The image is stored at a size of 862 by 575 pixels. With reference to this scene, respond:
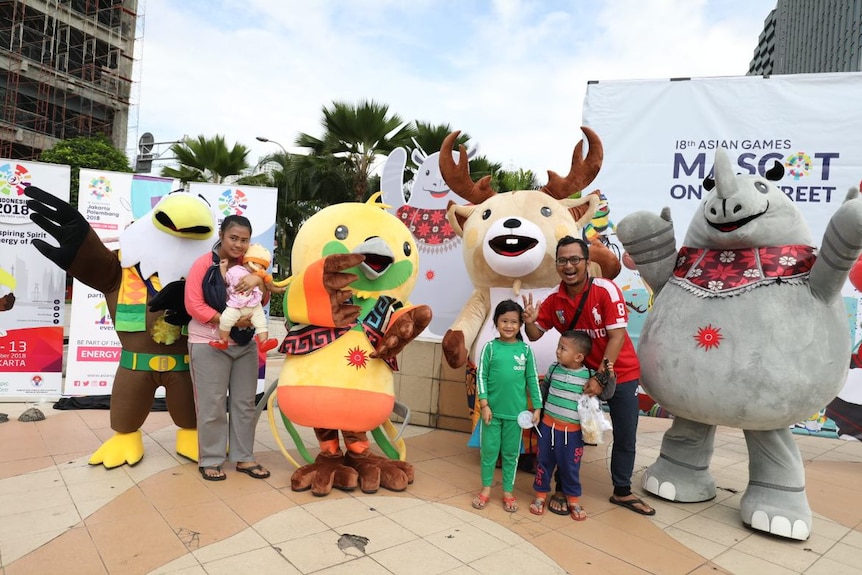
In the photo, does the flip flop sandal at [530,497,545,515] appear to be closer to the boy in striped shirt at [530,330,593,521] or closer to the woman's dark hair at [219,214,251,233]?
the boy in striped shirt at [530,330,593,521]

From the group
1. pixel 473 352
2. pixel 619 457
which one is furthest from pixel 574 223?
pixel 619 457

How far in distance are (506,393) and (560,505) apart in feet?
2.45

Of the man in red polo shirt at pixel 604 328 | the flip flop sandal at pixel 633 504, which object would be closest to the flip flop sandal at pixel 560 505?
the man in red polo shirt at pixel 604 328

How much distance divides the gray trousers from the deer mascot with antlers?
1.34 meters

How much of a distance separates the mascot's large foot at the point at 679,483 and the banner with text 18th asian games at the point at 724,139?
2560mm

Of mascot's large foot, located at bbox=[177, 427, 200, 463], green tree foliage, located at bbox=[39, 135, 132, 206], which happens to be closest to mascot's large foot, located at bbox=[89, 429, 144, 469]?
mascot's large foot, located at bbox=[177, 427, 200, 463]

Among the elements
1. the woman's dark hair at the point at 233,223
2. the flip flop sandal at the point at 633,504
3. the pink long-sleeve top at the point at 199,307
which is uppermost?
the woman's dark hair at the point at 233,223

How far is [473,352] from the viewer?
3902mm

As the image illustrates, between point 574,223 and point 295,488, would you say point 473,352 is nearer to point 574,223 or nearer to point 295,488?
point 574,223

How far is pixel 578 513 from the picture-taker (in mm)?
3131

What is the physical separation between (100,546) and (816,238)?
640 cm

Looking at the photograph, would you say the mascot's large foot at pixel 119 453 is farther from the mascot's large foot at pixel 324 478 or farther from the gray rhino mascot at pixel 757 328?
the gray rhino mascot at pixel 757 328

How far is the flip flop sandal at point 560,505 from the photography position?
10.5ft

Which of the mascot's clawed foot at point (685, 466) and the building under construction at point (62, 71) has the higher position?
the building under construction at point (62, 71)
